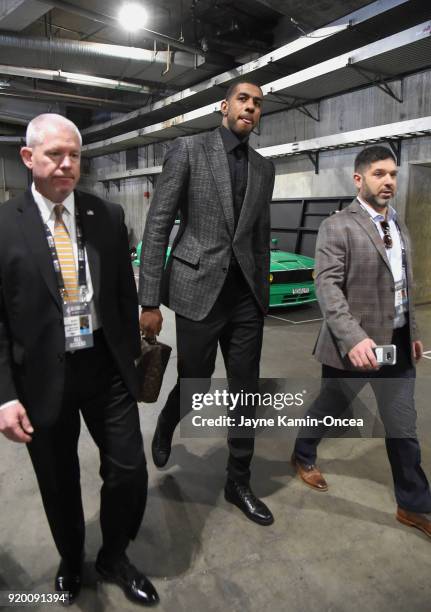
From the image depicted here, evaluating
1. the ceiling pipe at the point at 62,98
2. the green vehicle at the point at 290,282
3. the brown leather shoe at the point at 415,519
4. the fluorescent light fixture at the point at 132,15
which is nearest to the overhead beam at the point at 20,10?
the fluorescent light fixture at the point at 132,15

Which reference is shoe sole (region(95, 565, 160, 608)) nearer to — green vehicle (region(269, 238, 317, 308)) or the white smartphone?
the white smartphone

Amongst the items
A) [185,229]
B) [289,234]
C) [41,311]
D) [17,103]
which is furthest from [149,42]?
[41,311]

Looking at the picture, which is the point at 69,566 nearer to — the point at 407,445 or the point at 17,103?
the point at 407,445

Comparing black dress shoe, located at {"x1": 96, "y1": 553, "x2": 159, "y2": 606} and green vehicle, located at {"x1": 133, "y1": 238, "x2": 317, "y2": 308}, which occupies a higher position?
green vehicle, located at {"x1": 133, "y1": 238, "x2": 317, "y2": 308}

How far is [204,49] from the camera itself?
6.53 meters

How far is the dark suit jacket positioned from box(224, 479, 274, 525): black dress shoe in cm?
87

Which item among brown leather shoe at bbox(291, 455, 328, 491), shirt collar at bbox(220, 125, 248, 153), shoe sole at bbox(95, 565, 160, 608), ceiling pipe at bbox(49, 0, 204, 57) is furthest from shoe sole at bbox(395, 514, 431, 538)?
ceiling pipe at bbox(49, 0, 204, 57)

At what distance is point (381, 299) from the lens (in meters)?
1.73

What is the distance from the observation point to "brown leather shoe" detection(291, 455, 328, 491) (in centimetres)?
206

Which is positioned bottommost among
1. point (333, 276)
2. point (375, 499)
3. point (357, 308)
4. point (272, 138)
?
point (375, 499)

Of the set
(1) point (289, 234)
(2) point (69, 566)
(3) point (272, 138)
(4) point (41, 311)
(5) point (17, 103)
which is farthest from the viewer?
(5) point (17, 103)

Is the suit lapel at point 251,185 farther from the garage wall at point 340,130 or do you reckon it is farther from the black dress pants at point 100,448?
the garage wall at point 340,130

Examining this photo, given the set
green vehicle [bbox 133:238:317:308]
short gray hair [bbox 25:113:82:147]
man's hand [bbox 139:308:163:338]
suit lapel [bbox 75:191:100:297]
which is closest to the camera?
short gray hair [bbox 25:113:82:147]

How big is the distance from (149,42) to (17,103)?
4.72 meters
